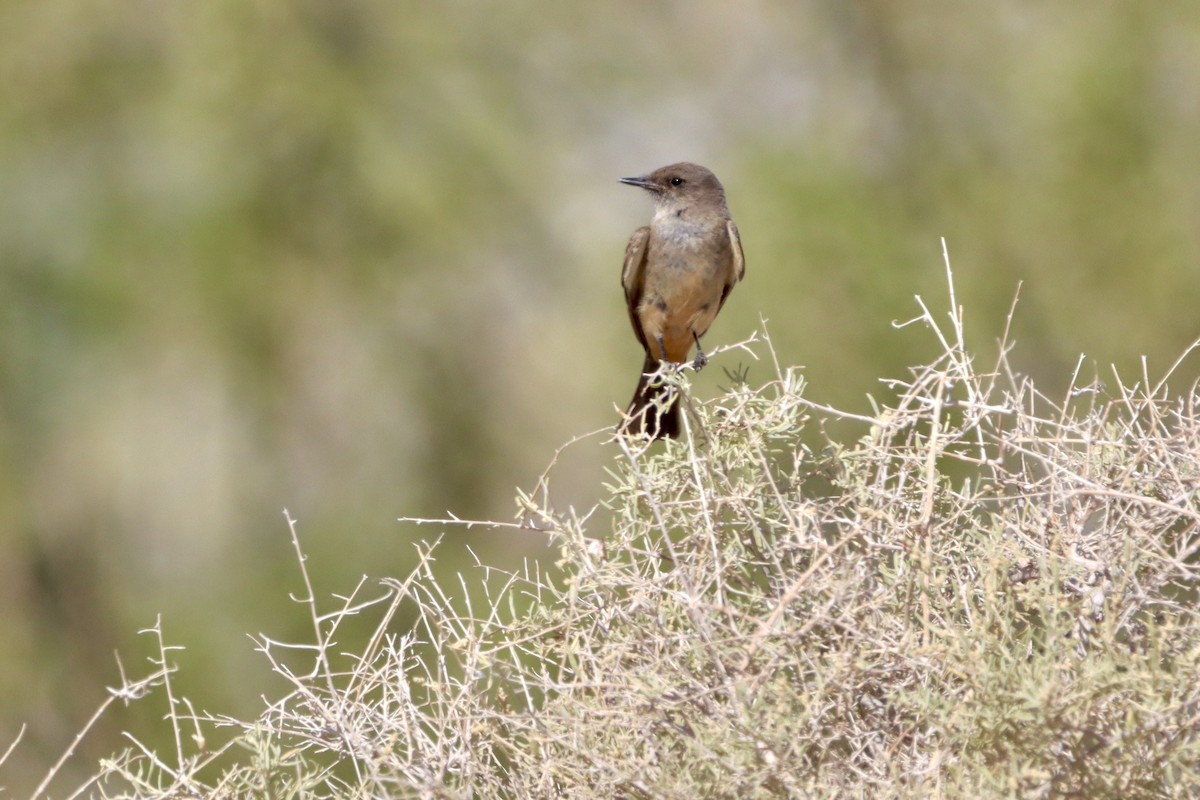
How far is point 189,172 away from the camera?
952cm

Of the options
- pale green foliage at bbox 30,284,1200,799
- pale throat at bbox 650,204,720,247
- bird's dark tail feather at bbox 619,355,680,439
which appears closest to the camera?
pale green foliage at bbox 30,284,1200,799

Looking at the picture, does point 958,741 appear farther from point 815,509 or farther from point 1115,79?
point 1115,79

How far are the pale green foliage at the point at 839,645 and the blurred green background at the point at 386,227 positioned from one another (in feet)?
20.7

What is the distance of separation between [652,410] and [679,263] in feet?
2.54

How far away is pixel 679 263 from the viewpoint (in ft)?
16.5

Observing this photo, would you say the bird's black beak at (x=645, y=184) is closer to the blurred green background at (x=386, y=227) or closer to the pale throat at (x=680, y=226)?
the pale throat at (x=680, y=226)

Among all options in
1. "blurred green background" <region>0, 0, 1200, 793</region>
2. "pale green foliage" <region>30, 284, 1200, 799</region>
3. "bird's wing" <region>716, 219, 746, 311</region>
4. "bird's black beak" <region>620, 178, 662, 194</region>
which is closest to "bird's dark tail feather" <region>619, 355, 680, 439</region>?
"pale green foliage" <region>30, 284, 1200, 799</region>

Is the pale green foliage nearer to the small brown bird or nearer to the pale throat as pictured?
the small brown bird

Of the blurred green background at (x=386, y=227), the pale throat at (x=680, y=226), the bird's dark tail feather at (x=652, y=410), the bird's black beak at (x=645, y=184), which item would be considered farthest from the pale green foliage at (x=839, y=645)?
the blurred green background at (x=386, y=227)

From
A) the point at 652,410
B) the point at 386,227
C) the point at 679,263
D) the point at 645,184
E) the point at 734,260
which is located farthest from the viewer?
the point at 386,227

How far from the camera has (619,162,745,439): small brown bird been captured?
16.1ft

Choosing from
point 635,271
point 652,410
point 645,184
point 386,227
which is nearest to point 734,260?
point 635,271

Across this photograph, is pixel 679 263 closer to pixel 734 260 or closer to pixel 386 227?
pixel 734 260

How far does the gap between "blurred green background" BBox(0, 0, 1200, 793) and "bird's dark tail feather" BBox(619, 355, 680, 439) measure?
13.1 ft
